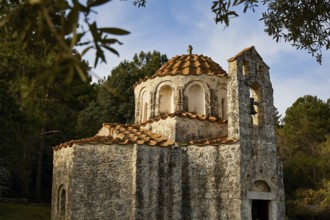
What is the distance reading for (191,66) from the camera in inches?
544

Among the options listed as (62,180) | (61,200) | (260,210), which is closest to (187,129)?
(260,210)

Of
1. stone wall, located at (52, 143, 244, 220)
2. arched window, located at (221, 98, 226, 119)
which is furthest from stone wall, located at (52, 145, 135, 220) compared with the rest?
arched window, located at (221, 98, 226, 119)

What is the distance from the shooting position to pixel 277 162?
37.7 feet

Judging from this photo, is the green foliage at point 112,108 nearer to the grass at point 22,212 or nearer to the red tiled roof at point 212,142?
the grass at point 22,212

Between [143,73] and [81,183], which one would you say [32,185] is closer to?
[143,73]

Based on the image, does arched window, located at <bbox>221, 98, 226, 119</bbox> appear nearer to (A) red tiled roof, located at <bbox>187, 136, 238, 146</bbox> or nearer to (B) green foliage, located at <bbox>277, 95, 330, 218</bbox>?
(A) red tiled roof, located at <bbox>187, 136, 238, 146</bbox>

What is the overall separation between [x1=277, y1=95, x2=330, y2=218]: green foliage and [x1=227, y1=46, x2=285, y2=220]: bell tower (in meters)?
10.9

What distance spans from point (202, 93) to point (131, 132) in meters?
2.75

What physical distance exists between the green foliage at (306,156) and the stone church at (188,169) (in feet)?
35.6

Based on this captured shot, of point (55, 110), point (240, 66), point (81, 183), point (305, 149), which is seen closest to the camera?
point (55, 110)

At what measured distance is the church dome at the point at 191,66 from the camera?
531 inches

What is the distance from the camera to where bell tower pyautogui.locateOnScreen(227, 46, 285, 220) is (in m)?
11.0

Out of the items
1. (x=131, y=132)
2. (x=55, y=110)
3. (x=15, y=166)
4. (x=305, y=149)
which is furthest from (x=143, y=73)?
(x=55, y=110)

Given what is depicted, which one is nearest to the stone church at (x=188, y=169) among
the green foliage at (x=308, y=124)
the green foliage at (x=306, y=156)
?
the green foliage at (x=306, y=156)
